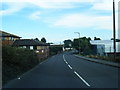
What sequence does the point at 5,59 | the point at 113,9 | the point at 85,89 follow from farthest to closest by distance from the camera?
1. the point at 113,9
2. the point at 5,59
3. the point at 85,89

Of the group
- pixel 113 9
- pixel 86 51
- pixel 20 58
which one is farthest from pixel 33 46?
pixel 20 58

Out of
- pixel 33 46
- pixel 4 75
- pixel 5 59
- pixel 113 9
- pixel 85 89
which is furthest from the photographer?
pixel 33 46

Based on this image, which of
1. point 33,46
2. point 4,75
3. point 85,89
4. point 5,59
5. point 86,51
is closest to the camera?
point 85,89

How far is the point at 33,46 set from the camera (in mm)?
76125

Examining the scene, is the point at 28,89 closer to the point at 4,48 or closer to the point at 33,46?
the point at 4,48

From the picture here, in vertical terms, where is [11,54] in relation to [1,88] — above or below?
above

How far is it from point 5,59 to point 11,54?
74cm

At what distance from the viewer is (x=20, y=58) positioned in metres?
22.3

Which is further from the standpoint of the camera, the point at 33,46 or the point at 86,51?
the point at 86,51

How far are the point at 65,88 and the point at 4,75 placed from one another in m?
5.90

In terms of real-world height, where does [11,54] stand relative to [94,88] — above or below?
above

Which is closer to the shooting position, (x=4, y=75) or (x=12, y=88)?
(x=12, y=88)

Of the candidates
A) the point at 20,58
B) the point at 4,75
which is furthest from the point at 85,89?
the point at 20,58

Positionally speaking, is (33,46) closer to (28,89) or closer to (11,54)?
(11,54)
